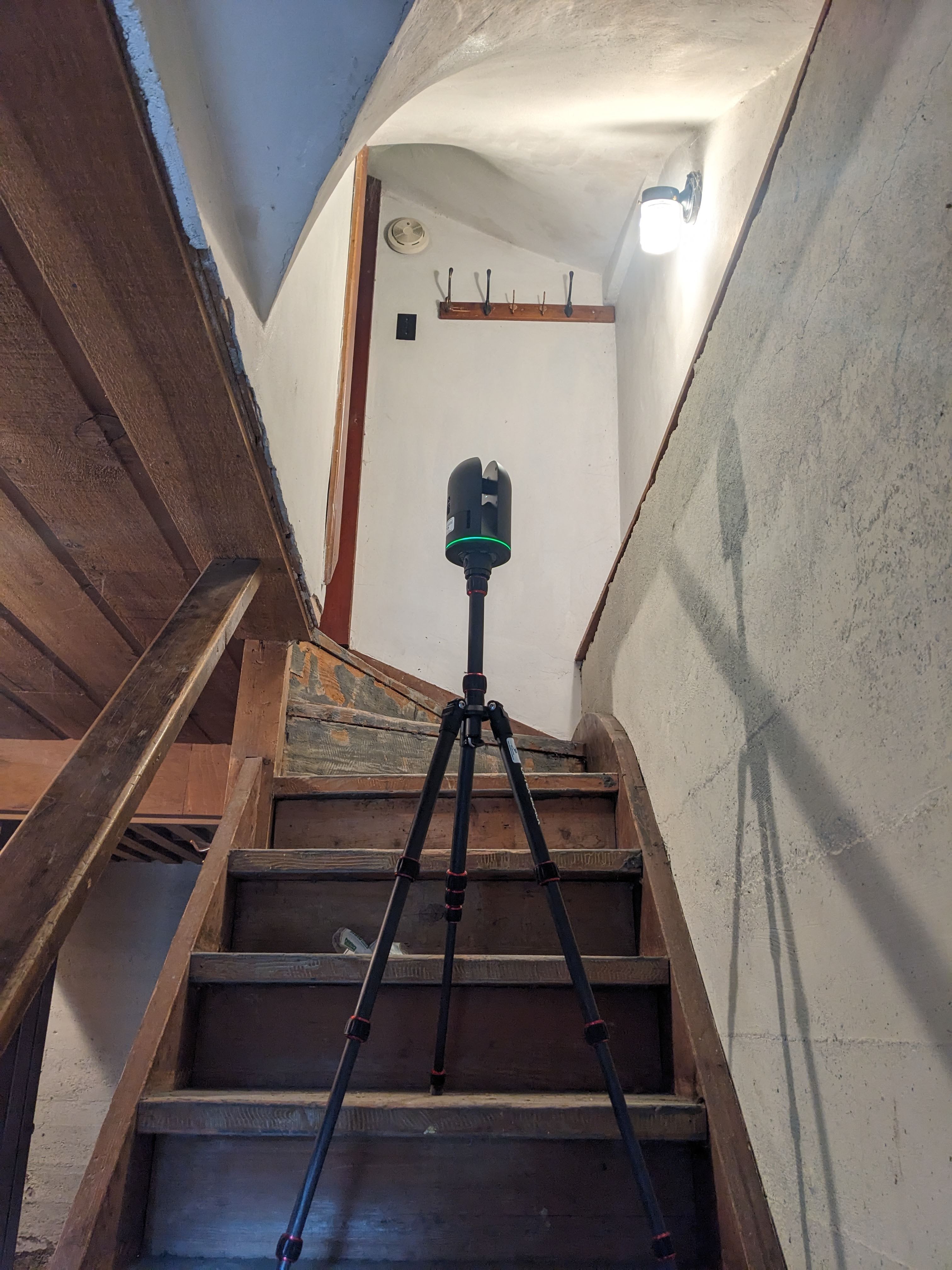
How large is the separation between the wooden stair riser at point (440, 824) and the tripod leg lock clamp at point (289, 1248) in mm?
871

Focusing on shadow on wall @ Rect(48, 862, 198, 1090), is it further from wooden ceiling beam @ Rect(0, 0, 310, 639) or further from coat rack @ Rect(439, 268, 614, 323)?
coat rack @ Rect(439, 268, 614, 323)

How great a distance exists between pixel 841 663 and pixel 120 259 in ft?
3.04

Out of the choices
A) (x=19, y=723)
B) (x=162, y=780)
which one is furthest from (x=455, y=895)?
(x=19, y=723)

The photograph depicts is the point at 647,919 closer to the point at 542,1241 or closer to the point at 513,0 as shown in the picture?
the point at 542,1241

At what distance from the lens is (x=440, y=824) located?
1.84m

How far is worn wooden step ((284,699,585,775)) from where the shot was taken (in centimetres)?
210

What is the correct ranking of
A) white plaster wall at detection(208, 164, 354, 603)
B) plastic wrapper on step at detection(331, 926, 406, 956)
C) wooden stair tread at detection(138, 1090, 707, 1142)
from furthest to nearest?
plastic wrapper on step at detection(331, 926, 406, 956)
white plaster wall at detection(208, 164, 354, 603)
wooden stair tread at detection(138, 1090, 707, 1142)

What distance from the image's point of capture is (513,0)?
66.8 inches

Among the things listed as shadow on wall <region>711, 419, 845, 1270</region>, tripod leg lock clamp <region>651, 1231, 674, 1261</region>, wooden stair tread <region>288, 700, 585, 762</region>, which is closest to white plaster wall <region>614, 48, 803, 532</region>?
shadow on wall <region>711, 419, 845, 1270</region>

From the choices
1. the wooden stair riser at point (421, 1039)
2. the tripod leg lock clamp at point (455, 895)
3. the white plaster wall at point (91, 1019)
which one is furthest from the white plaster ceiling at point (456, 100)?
the white plaster wall at point (91, 1019)

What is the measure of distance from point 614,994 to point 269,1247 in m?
0.61

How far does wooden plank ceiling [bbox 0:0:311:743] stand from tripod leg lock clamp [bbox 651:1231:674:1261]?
46.4 inches

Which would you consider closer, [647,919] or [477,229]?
[647,919]

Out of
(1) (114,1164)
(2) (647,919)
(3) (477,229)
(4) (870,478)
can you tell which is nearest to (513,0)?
(4) (870,478)
